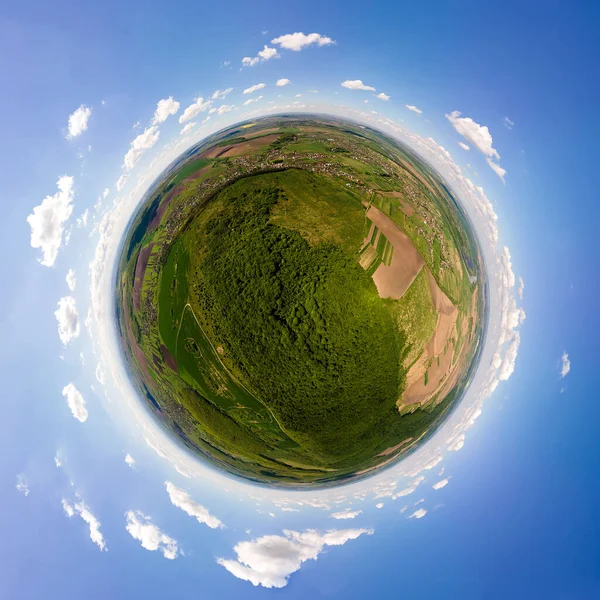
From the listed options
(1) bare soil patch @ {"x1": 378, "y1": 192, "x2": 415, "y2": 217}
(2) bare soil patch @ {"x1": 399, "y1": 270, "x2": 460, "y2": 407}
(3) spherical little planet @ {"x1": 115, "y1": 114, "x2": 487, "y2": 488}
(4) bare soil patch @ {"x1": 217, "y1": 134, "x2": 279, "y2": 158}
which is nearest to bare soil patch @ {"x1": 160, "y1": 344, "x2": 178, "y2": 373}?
(3) spherical little planet @ {"x1": 115, "y1": 114, "x2": 487, "y2": 488}

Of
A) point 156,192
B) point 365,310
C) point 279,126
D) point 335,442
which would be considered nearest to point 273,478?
point 335,442

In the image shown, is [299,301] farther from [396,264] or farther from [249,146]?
[249,146]

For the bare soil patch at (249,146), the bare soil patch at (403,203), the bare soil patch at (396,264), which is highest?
the bare soil patch at (249,146)

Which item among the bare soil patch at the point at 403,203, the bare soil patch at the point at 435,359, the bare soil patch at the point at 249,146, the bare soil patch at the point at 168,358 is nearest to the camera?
the bare soil patch at the point at 435,359

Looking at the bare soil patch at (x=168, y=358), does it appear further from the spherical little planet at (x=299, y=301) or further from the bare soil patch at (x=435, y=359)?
the bare soil patch at (x=435, y=359)

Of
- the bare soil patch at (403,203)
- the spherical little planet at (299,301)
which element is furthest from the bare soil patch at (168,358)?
the bare soil patch at (403,203)

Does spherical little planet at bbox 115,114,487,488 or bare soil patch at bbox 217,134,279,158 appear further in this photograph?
bare soil patch at bbox 217,134,279,158

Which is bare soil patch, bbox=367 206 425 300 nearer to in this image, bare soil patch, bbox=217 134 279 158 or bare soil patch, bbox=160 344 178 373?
bare soil patch, bbox=217 134 279 158

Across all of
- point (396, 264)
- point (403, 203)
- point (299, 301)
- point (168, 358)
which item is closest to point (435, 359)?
point (396, 264)
